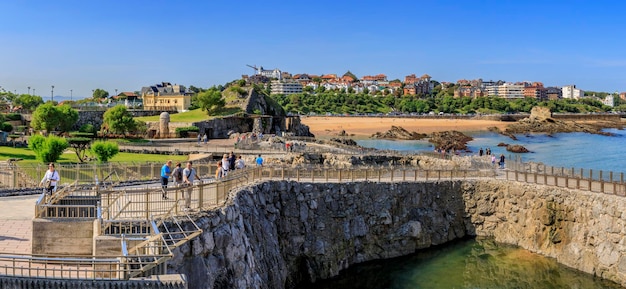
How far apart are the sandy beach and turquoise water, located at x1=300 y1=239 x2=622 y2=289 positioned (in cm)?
8009

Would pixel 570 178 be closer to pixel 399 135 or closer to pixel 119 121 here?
pixel 119 121

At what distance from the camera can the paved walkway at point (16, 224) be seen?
577 inches

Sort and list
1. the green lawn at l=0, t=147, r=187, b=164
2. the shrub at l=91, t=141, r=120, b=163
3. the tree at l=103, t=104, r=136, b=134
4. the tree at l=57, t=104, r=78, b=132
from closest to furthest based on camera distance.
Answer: the shrub at l=91, t=141, r=120, b=163 → the green lawn at l=0, t=147, r=187, b=164 → the tree at l=57, t=104, r=78, b=132 → the tree at l=103, t=104, r=136, b=134

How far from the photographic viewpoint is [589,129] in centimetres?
12875

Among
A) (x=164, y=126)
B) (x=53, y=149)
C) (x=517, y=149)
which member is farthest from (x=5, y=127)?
(x=517, y=149)

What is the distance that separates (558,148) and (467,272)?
67387 millimetres

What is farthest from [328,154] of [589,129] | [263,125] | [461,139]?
[589,129]

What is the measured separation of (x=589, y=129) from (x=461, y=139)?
48.1m

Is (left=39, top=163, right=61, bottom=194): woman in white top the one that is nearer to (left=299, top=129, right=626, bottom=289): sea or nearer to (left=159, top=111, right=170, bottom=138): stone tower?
(left=299, top=129, right=626, bottom=289): sea

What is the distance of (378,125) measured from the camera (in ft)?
436

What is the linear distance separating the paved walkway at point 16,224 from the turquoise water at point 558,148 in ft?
145

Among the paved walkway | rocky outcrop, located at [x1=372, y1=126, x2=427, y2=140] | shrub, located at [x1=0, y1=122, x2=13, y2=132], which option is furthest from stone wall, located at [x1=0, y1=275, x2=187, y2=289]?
rocky outcrop, located at [x1=372, y1=126, x2=427, y2=140]

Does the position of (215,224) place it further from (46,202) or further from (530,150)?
(530,150)

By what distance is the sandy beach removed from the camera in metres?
120
